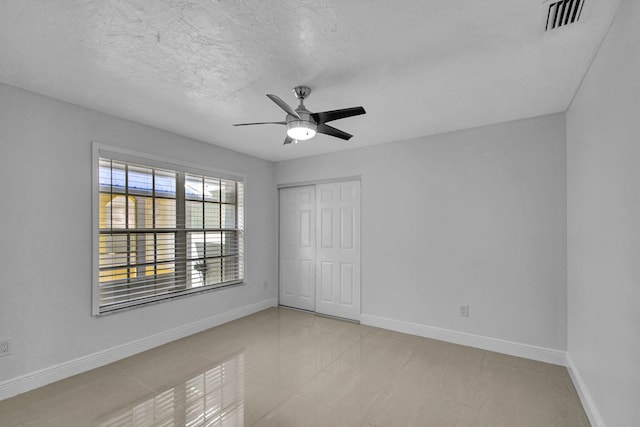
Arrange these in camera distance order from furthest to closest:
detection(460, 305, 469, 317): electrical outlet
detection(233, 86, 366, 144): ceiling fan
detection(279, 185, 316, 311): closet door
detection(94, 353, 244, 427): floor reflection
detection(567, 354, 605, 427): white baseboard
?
detection(279, 185, 316, 311): closet door, detection(460, 305, 469, 317): electrical outlet, detection(233, 86, 366, 144): ceiling fan, detection(94, 353, 244, 427): floor reflection, detection(567, 354, 605, 427): white baseboard

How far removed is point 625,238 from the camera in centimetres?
154

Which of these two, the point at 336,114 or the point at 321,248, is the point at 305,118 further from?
the point at 321,248

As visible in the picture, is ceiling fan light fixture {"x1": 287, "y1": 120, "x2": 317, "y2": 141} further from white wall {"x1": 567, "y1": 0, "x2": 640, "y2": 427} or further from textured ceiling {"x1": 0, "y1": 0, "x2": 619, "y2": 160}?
white wall {"x1": 567, "y1": 0, "x2": 640, "y2": 427}

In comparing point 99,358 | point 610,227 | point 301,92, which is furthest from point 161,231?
point 610,227

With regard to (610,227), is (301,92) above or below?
above

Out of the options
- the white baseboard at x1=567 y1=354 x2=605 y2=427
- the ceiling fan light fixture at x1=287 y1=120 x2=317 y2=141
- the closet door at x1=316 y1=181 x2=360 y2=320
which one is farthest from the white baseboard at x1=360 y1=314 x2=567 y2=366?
the ceiling fan light fixture at x1=287 y1=120 x2=317 y2=141

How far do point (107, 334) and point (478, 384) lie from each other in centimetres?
368

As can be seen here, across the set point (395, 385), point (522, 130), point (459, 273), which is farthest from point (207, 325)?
point (522, 130)

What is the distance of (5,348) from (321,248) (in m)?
3.57

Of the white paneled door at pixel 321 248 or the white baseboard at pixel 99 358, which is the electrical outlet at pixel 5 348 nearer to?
the white baseboard at pixel 99 358

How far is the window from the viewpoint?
307cm

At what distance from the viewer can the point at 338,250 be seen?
180 inches

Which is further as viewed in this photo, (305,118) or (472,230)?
(472,230)

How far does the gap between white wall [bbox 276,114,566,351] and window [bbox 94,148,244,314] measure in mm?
2015
